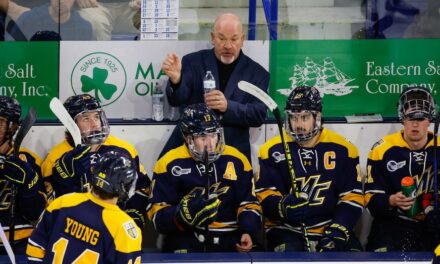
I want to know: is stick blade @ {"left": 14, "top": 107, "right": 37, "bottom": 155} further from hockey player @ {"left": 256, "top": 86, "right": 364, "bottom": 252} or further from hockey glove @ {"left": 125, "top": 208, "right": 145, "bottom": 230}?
hockey player @ {"left": 256, "top": 86, "right": 364, "bottom": 252}

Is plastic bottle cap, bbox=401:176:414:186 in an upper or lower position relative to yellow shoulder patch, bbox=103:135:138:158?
lower

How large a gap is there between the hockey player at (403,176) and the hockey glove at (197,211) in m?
0.96

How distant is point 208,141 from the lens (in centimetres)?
609

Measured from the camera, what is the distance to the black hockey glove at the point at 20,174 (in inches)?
235

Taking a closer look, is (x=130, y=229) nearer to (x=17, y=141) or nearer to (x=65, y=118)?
(x=65, y=118)

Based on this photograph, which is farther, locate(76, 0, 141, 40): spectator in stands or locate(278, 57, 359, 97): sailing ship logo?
locate(278, 57, 359, 97): sailing ship logo

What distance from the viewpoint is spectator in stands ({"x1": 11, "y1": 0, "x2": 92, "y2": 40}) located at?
684 cm

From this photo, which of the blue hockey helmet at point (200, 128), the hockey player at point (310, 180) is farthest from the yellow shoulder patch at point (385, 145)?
the blue hockey helmet at point (200, 128)

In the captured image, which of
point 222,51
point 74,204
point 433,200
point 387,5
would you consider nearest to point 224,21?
→ point 222,51

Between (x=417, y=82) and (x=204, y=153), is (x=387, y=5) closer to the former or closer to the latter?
(x=417, y=82)

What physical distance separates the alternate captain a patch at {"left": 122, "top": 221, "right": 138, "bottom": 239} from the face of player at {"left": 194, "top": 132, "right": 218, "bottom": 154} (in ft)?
3.97

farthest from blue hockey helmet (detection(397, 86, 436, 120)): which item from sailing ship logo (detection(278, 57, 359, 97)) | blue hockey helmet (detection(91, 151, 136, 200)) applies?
blue hockey helmet (detection(91, 151, 136, 200))

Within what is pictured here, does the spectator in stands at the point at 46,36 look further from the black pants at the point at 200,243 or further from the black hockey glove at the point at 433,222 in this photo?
the black hockey glove at the point at 433,222

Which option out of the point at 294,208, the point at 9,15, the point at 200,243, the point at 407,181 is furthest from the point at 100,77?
the point at 407,181
